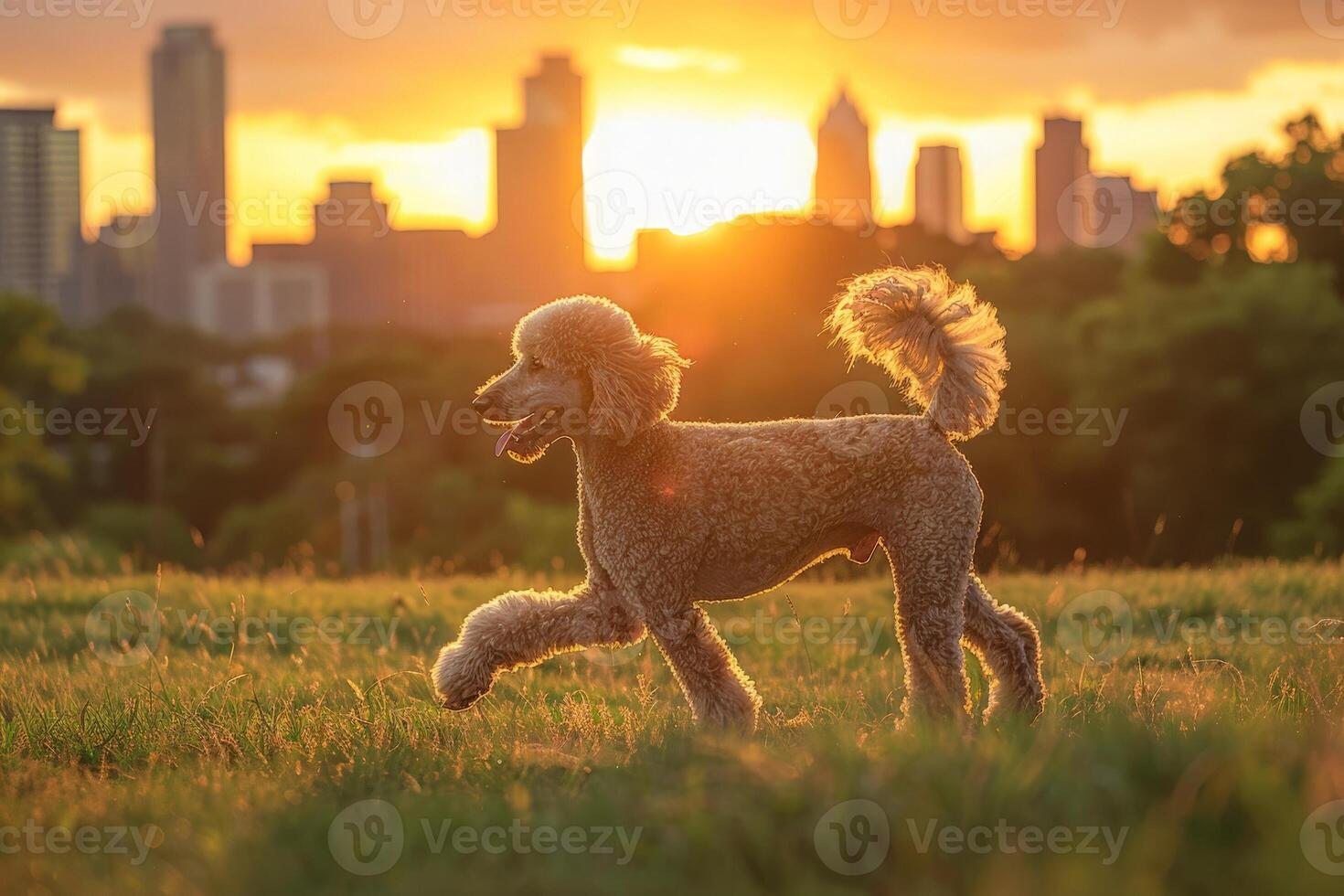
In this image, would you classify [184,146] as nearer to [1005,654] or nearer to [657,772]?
[1005,654]

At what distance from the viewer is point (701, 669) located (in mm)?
6035

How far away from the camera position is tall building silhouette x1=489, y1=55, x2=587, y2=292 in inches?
1330

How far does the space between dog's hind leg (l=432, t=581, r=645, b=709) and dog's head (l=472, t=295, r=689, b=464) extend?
71 centimetres

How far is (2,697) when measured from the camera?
7.09 m

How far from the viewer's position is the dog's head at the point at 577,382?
6.20 m

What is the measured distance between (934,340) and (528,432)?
1967mm

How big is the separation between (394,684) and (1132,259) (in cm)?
3510

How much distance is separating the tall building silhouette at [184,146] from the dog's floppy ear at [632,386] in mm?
124262

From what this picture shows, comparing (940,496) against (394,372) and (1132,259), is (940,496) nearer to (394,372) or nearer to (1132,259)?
(1132,259)

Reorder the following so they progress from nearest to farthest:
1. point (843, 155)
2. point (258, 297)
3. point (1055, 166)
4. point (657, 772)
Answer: point (657, 772) → point (843, 155) → point (1055, 166) → point (258, 297)

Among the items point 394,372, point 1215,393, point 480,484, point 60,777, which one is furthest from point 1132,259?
point 60,777

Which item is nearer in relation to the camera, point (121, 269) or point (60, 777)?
point (60, 777)

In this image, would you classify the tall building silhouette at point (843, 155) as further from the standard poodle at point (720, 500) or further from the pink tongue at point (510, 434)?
the pink tongue at point (510, 434)

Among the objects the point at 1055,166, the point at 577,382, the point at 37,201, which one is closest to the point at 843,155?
the point at 1055,166
